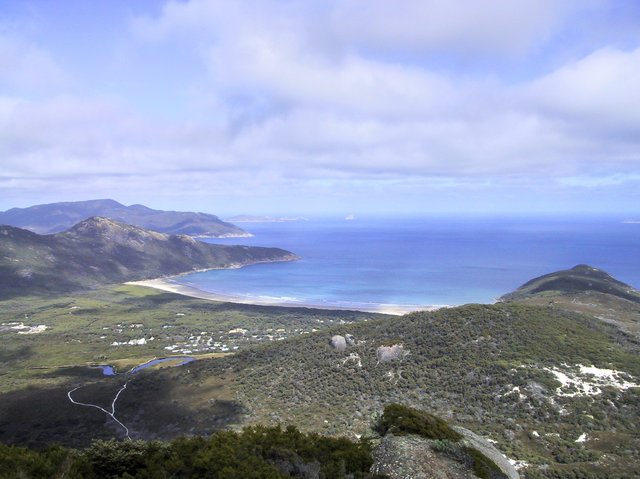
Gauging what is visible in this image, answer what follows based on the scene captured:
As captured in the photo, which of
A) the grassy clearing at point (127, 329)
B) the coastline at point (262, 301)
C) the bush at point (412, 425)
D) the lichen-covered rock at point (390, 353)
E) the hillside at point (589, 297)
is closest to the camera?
the bush at point (412, 425)

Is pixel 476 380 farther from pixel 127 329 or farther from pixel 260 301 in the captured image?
pixel 260 301

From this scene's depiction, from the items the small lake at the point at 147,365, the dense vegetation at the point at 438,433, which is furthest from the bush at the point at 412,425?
the small lake at the point at 147,365

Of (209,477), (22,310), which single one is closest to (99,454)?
(209,477)

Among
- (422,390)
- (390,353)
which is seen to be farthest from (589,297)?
(422,390)

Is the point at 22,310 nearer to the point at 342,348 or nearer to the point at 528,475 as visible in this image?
the point at 342,348

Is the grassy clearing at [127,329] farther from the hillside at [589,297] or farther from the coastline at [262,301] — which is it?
the hillside at [589,297]

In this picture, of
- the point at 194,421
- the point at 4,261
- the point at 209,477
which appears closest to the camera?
the point at 209,477

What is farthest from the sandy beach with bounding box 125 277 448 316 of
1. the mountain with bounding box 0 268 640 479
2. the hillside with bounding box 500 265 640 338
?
the mountain with bounding box 0 268 640 479
